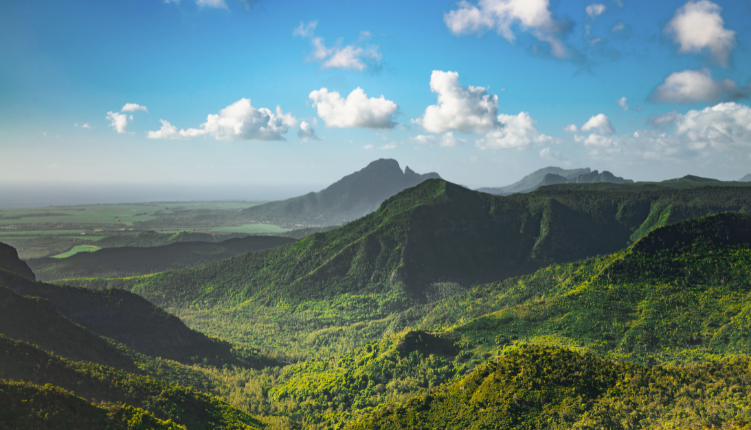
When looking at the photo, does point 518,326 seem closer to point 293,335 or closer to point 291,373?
point 291,373

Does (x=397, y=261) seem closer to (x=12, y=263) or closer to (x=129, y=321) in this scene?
(x=129, y=321)

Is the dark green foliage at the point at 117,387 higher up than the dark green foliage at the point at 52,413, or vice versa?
the dark green foliage at the point at 52,413

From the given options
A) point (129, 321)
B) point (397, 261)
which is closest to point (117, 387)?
point (129, 321)

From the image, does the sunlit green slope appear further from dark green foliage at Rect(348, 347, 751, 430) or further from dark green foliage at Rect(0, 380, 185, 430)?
dark green foliage at Rect(0, 380, 185, 430)

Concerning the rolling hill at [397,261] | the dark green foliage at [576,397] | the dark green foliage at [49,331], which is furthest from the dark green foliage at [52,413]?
the rolling hill at [397,261]

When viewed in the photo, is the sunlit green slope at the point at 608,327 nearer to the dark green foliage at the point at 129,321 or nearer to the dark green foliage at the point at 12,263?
the dark green foliage at the point at 129,321
